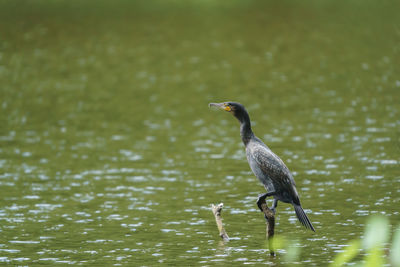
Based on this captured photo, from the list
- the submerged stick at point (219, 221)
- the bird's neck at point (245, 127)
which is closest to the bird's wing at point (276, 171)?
the bird's neck at point (245, 127)

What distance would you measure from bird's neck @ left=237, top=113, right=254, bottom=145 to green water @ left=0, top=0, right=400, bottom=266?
338 centimetres

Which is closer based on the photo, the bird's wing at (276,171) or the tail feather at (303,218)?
the tail feather at (303,218)

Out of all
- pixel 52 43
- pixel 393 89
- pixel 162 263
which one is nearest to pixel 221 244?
pixel 162 263

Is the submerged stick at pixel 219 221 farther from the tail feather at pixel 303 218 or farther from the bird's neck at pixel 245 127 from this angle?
the tail feather at pixel 303 218

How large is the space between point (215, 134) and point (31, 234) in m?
18.4

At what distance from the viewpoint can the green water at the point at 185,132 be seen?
21516 mm

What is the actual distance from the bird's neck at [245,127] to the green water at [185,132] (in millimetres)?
3380

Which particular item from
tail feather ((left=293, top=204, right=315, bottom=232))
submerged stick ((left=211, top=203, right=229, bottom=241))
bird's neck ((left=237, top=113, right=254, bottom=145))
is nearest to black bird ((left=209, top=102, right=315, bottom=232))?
tail feather ((left=293, top=204, right=315, bottom=232))

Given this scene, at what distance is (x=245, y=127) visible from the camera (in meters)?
17.6

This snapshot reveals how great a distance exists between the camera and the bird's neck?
17547 mm

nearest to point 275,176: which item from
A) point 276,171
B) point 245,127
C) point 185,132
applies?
point 276,171

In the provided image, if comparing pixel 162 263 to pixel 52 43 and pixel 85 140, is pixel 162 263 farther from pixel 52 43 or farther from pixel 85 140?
pixel 52 43

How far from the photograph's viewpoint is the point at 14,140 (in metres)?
38.4

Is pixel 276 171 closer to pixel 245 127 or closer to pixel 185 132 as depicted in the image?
pixel 245 127
